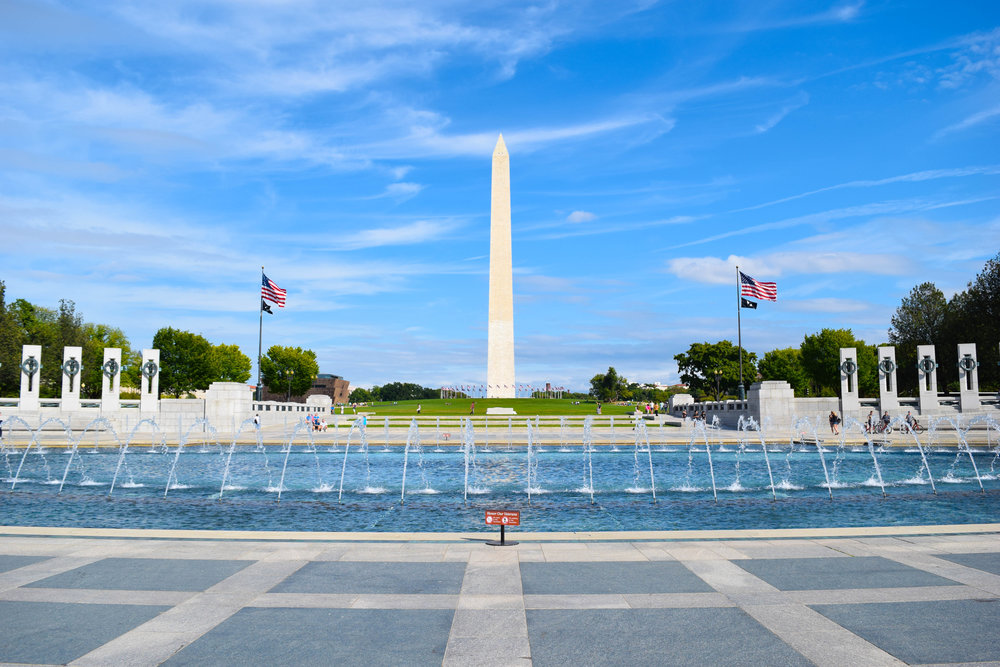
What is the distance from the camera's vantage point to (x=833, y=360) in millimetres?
90000

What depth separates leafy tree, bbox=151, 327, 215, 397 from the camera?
85.7 m

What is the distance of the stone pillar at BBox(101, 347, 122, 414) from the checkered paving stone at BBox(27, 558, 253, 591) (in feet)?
124

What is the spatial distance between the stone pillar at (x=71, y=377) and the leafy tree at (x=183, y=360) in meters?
44.0

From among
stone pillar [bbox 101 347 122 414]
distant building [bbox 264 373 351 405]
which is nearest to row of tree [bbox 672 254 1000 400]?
stone pillar [bbox 101 347 122 414]

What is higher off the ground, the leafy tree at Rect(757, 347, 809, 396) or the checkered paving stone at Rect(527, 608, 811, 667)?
the leafy tree at Rect(757, 347, 809, 396)

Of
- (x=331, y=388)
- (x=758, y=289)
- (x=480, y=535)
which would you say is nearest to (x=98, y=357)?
(x=331, y=388)

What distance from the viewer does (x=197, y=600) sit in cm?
670

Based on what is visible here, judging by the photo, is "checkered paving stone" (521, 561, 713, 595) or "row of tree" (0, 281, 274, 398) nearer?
"checkered paving stone" (521, 561, 713, 595)

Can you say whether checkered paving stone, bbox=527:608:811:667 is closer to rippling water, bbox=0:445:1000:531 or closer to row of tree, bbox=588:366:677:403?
rippling water, bbox=0:445:1000:531

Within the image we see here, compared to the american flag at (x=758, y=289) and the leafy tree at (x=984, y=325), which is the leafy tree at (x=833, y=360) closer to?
the leafy tree at (x=984, y=325)

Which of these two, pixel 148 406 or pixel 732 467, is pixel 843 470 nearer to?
pixel 732 467

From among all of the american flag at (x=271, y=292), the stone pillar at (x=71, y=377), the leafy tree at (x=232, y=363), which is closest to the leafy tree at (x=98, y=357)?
the leafy tree at (x=232, y=363)

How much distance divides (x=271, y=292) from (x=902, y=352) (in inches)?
2615

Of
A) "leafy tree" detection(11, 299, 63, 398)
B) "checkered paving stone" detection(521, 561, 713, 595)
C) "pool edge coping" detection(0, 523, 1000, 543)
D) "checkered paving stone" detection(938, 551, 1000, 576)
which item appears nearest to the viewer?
"checkered paving stone" detection(521, 561, 713, 595)
